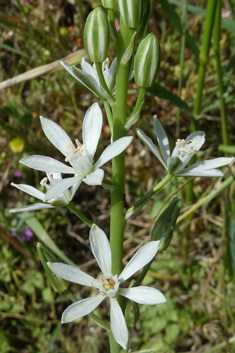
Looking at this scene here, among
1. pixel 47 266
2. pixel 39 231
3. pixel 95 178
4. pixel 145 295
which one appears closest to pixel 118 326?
pixel 145 295

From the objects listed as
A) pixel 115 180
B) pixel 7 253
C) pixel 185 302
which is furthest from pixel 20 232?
pixel 115 180

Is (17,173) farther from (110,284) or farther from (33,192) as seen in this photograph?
(110,284)

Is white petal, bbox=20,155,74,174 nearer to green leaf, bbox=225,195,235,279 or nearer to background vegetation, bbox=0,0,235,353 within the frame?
background vegetation, bbox=0,0,235,353

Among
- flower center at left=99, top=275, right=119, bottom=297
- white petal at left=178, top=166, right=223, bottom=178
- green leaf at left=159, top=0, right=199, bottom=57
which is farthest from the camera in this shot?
green leaf at left=159, top=0, right=199, bottom=57

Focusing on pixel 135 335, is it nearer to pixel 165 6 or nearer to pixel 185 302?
pixel 185 302

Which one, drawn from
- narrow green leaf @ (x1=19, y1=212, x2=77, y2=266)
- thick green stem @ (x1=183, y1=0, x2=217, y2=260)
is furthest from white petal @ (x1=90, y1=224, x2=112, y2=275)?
thick green stem @ (x1=183, y1=0, x2=217, y2=260)

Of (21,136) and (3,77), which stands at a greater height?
(3,77)
